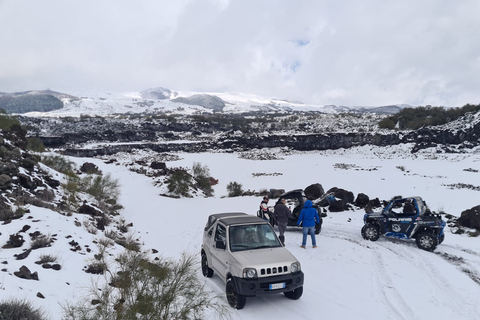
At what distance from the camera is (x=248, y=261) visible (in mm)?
6453

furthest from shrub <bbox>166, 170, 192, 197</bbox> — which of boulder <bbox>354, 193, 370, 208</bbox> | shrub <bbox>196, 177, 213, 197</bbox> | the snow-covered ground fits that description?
boulder <bbox>354, 193, 370, 208</bbox>

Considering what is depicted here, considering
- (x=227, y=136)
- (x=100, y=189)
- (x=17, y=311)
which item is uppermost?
(x=227, y=136)

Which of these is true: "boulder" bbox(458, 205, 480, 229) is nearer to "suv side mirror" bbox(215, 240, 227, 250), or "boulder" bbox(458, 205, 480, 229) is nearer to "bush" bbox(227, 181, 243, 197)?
"suv side mirror" bbox(215, 240, 227, 250)

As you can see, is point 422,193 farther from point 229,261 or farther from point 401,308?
point 229,261

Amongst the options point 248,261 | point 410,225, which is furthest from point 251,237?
point 410,225

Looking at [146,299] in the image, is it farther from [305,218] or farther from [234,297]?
[305,218]

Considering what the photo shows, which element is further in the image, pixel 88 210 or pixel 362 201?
pixel 362 201

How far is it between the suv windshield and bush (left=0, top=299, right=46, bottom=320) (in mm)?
3891

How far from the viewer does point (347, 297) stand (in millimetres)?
7121

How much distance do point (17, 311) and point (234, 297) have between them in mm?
3866

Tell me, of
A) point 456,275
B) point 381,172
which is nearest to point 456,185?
point 381,172

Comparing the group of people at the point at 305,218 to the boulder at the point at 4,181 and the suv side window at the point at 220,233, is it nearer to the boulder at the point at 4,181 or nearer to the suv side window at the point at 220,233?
the suv side window at the point at 220,233

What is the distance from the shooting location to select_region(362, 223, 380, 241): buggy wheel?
1141 centimetres

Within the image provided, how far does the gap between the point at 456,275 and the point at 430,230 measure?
2.14 m
